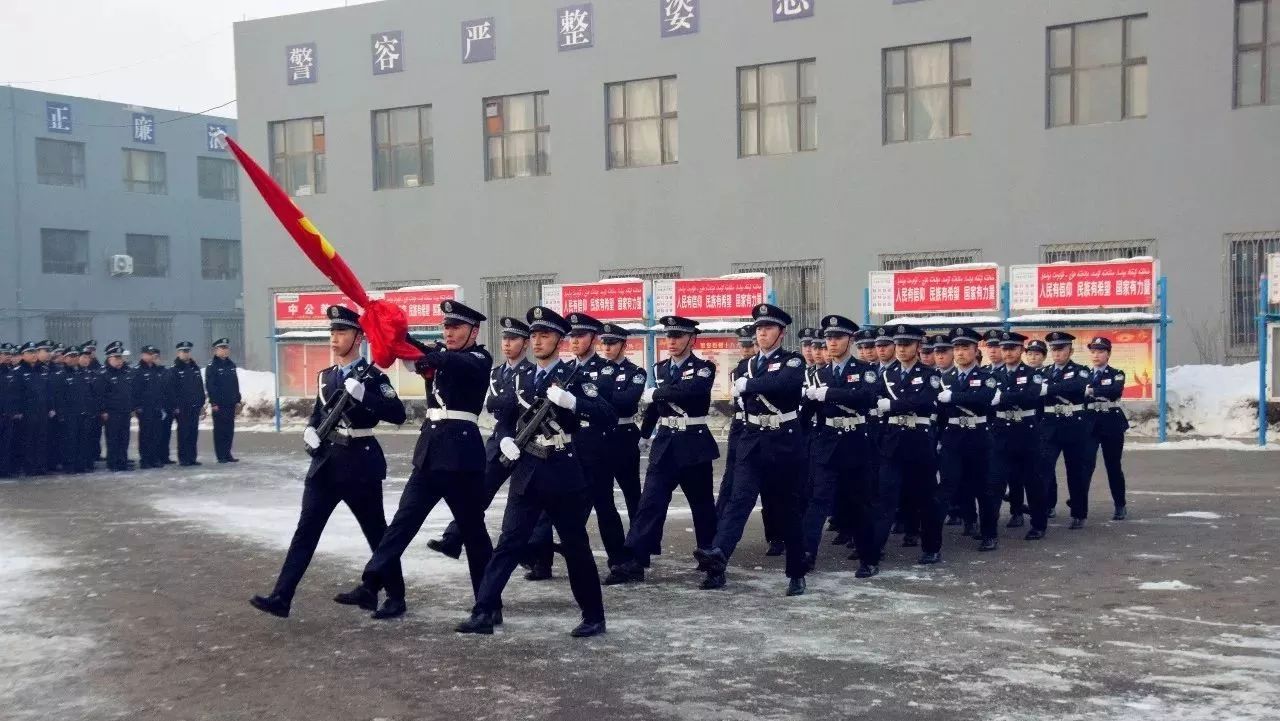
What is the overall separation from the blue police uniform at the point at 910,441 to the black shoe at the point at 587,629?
306cm

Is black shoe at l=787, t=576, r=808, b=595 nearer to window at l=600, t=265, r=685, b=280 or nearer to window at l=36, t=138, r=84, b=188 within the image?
window at l=600, t=265, r=685, b=280

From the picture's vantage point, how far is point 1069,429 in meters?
12.3

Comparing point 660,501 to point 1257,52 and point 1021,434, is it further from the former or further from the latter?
point 1257,52

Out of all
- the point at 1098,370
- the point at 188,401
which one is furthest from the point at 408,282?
the point at 1098,370

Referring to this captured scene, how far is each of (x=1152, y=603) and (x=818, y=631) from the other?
2303mm

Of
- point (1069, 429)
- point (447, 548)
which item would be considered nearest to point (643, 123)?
point (1069, 429)

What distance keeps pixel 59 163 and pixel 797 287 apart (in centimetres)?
3211

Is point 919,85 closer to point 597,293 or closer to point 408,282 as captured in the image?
point 597,293

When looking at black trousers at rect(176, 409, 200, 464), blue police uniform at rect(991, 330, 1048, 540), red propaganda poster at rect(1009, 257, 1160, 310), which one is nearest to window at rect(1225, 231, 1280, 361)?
red propaganda poster at rect(1009, 257, 1160, 310)

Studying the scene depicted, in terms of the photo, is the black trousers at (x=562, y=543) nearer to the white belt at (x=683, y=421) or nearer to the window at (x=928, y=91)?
the white belt at (x=683, y=421)

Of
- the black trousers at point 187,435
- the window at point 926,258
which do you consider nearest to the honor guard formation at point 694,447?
the black trousers at point 187,435

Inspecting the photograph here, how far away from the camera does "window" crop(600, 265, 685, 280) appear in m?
28.9

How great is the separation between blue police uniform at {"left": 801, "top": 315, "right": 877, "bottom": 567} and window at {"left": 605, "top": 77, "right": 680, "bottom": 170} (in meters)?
19.4

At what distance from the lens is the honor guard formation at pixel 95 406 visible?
19.1 m
